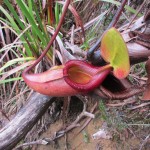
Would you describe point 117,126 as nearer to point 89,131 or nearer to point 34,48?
point 89,131

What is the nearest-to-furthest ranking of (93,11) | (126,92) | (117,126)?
(126,92), (117,126), (93,11)

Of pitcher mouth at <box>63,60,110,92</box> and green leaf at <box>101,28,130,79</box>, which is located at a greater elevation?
green leaf at <box>101,28,130,79</box>

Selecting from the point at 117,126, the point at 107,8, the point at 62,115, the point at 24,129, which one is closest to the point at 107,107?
the point at 117,126

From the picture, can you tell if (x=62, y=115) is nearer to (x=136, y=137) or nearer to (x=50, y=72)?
(x=136, y=137)

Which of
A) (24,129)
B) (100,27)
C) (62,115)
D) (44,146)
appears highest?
(100,27)

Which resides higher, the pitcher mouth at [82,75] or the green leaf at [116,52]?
the green leaf at [116,52]

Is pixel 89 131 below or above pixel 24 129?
below

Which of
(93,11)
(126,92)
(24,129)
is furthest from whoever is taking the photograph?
(93,11)

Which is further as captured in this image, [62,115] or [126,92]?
[62,115]
